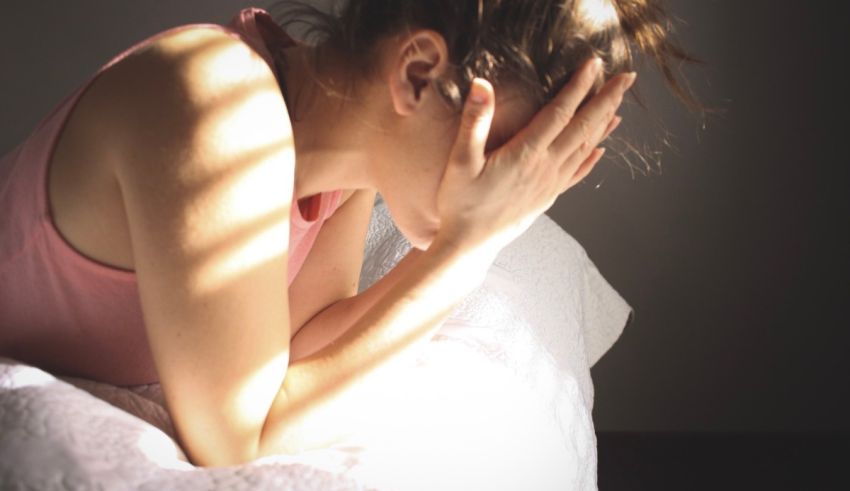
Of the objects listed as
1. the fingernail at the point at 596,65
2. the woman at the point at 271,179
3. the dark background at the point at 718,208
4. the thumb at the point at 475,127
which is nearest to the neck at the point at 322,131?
the woman at the point at 271,179

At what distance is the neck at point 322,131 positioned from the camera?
89 centimetres

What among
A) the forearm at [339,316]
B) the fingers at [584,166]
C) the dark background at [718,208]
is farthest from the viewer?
the dark background at [718,208]

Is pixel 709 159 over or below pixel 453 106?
below

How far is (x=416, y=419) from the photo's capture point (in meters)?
0.89

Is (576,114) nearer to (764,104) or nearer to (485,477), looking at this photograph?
(485,477)

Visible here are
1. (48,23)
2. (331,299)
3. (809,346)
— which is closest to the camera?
(331,299)

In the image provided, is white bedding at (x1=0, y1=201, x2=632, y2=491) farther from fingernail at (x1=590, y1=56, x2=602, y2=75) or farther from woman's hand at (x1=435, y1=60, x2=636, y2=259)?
fingernail at (x1=590, y1=56, x2=602, y2=75)

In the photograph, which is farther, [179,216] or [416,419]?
[416,419]

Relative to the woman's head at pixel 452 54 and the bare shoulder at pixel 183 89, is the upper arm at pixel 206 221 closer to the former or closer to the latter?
the bare shoulder at pixel 183 89

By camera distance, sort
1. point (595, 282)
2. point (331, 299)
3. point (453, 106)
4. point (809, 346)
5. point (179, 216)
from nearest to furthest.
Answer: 1. point (179, 216)
2. point (453, 106)
3. point (331, 299)
4. point (595, 282)
5. point (809, 346)

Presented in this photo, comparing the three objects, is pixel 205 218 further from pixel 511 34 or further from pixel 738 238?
pixel 738 238

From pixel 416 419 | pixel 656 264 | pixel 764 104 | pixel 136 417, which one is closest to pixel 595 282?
pixel 656 264

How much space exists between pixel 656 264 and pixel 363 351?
1387 millimetres

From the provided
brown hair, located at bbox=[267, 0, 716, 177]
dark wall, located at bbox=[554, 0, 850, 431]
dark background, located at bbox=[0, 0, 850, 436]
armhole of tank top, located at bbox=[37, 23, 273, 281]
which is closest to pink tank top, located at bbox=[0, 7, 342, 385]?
armhole of tank top, located at bbox=[37, 23, 273, 281]
